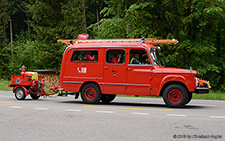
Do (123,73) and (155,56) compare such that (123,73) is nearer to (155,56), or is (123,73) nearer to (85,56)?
(155,56)

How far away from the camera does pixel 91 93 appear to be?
12.9 meters

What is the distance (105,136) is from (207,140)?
2.03 metres

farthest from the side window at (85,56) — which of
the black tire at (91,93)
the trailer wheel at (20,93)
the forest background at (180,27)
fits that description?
the forest background at (180,27)

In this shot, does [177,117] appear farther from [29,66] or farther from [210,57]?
[29,66]

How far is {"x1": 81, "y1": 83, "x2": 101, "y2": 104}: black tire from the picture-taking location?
41.8 ft

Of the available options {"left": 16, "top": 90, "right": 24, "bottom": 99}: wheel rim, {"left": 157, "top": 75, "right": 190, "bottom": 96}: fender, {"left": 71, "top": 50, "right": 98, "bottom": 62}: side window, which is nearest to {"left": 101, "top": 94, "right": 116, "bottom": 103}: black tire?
{"left": 71, "top": 50, "right": 98, "bottom": 62}: side window

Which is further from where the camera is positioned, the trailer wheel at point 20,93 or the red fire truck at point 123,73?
the trailer wheel at point 20,93

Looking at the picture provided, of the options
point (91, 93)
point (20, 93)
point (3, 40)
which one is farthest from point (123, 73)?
point (3, 40)

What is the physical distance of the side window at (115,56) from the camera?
12.4 meters

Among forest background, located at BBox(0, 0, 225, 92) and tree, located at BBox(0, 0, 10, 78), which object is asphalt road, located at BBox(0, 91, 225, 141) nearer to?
forest background, located at BBox(0, 0, 225, 92)

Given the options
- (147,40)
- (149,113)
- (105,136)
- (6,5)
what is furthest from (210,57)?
(6,5)

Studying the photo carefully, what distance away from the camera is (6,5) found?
54.1 meters

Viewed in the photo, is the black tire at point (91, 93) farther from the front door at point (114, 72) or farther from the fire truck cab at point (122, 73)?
the front door at point (114, 72)

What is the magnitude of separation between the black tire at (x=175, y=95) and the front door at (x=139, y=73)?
68 cm
